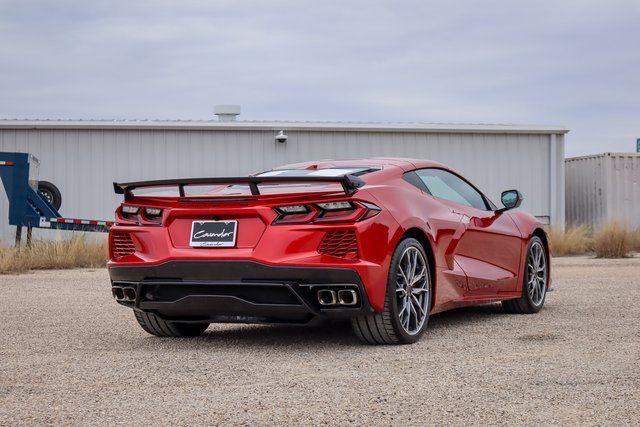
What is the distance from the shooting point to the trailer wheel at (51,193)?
78.8 feet

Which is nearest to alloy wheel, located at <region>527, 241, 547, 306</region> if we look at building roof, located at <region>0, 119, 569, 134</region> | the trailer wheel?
building roof, located at <region>0, 119, 569, 134</region>

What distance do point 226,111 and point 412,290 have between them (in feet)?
64.0

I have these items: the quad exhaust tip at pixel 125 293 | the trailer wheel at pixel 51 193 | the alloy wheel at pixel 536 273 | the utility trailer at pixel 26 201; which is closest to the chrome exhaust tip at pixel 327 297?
the quad exhaust tip at pixel 125 293

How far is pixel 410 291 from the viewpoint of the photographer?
263 inches

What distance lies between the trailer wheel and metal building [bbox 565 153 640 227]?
1440cm

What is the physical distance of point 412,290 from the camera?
6.71 metres

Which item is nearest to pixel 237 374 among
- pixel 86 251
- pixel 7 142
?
pixel 86 251

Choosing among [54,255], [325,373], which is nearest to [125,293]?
[325,373]

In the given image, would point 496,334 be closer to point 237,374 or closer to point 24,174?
point 237,374

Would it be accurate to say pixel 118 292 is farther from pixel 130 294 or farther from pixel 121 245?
pixel 121 245

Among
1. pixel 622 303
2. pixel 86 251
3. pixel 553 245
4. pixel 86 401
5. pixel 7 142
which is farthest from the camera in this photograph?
pixel 7 142

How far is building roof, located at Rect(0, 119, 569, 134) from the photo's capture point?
24094 millimetres

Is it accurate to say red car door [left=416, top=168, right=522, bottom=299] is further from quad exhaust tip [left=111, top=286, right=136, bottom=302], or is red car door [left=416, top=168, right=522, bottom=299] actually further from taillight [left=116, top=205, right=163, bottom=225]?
quad exhaust tip [left=111, top=286, right=136, bottom=302]

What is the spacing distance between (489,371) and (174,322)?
2.64 meters
